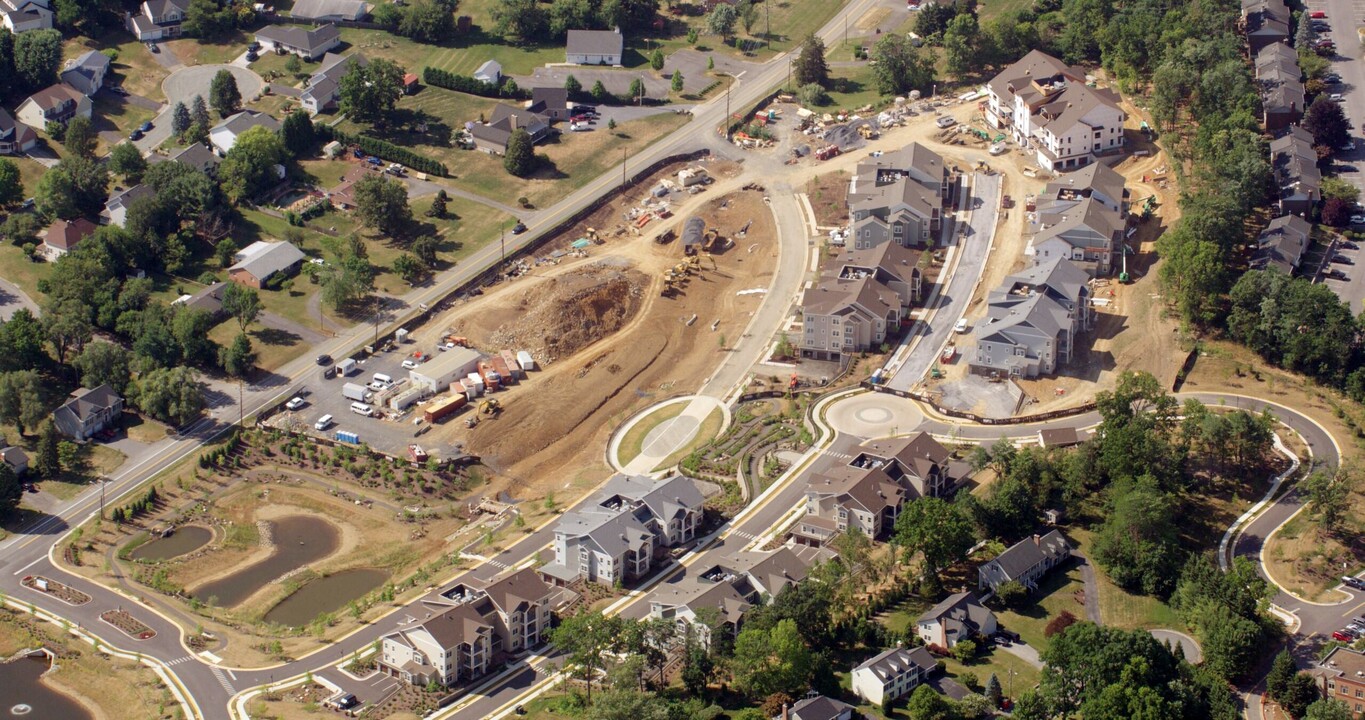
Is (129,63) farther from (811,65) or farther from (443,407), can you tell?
(811,65)

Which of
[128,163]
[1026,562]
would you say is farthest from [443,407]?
[128,163]

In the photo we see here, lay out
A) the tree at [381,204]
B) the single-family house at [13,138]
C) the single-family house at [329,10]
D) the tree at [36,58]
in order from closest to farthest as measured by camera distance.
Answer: the tree at [381,204] < the single-family house at [13,138] < the tree at [36,58] < the single-family house at [329,10]

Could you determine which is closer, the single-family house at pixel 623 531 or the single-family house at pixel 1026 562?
the single-family house at pixel 1026 562

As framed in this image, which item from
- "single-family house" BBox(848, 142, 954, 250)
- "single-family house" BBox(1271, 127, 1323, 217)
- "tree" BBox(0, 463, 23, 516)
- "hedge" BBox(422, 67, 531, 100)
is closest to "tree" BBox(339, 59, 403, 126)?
"hedge" BBox(422, 67, 531, 100)

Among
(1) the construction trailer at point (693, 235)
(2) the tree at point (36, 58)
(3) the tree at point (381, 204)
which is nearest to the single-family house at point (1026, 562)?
(1) the construction trailer at point (693, 235)

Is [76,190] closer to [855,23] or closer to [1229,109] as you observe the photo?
[855,23]

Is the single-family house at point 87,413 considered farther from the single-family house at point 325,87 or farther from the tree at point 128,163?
the single-family house at point 325,87

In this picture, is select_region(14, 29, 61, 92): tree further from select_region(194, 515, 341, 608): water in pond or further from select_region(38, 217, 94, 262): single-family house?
select_region(194, 515, 341, 608): water in pond
